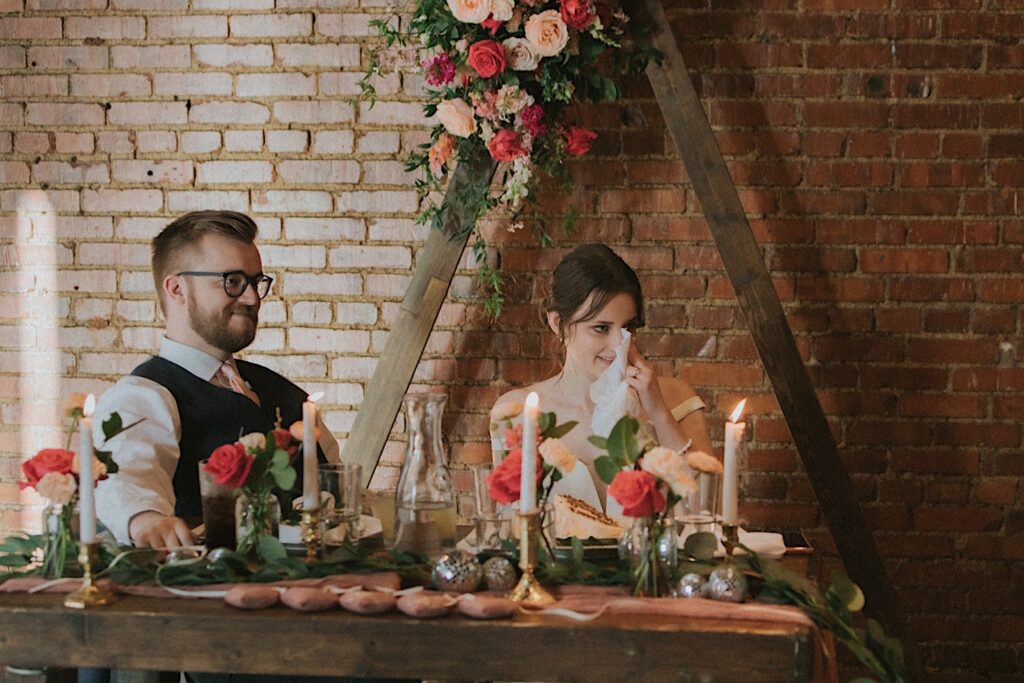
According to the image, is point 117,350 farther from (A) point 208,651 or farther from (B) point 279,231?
(A) point 208,651

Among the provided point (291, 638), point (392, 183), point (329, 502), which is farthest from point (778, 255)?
point (291, 638)

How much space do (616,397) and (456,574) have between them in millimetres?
798

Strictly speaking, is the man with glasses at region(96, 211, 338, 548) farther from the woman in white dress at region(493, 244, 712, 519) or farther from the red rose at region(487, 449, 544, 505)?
the red rose at region(487, 449, 544, 505)

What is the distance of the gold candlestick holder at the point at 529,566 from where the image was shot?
154 centimetres

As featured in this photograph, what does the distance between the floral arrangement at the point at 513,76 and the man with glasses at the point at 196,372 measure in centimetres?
58

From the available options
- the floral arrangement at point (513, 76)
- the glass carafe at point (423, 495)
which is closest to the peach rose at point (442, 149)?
the floral arrangement at point (513, 76)

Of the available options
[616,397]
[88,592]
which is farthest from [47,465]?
[616,397]

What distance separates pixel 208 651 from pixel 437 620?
0.33m

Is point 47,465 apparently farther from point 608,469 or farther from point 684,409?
point 684,409

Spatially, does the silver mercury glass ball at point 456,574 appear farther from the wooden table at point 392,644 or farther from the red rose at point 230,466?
the red rose at point 230,466

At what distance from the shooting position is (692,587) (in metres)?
1.55

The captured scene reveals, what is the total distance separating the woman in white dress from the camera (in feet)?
8.10

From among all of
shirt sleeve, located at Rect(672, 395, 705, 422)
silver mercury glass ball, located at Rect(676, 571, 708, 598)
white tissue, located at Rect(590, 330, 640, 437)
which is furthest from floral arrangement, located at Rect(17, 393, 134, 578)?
shirt sleeve, located at Rect(672, 395, 705, 422)

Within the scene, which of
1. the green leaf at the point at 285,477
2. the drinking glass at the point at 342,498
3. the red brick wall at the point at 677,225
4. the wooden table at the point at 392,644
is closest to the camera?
the wooden table at the point at 392,644
